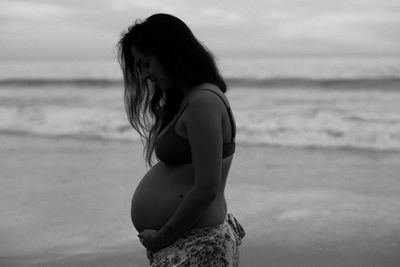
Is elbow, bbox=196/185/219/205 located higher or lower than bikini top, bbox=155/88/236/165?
lower

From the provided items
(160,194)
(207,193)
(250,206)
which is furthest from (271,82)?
(207,193)

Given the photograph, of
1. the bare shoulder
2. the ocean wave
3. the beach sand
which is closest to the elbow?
the bare shoulder

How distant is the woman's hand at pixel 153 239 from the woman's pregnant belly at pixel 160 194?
0.05 meters

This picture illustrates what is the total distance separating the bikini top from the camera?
214 centimetres

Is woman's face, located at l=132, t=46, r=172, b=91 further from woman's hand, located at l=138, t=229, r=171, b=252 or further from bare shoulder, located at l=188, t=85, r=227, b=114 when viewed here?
woman's hand, located at l=138, t=229, r=171, b=252

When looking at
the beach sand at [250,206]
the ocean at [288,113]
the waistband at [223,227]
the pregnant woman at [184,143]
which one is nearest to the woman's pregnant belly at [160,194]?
the pregnant woman at [184,143]

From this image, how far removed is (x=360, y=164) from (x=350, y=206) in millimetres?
2303

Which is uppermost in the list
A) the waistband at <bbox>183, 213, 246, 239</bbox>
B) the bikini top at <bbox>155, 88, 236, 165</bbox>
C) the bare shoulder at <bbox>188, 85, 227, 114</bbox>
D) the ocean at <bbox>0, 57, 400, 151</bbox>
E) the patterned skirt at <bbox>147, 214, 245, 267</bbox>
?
the ocean at <bbox>0, 57, 400, 151</bbox>

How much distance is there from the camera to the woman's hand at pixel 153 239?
222 cm

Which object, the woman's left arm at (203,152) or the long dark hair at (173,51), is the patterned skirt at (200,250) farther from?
the long dark hair at (173,51)

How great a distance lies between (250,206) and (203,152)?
418 cm

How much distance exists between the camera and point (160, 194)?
2.34 m

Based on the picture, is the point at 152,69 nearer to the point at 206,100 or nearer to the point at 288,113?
the point at 206,100

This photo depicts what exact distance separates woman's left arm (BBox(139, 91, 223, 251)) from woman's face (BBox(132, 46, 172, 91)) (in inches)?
6.2
